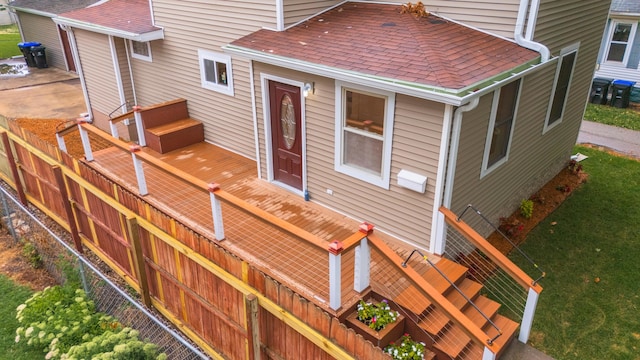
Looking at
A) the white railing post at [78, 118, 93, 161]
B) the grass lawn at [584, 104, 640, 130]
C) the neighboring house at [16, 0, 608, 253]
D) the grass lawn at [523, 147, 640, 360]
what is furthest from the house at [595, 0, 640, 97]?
the white railing post at [78, 118, 93, 161]

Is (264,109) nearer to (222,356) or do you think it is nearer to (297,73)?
(297,73)

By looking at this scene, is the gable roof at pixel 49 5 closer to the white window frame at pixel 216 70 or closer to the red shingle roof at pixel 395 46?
the white window frame at pixel 216 70

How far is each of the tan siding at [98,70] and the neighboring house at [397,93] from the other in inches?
77.7

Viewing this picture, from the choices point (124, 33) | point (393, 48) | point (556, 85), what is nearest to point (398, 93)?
point (393, 48)

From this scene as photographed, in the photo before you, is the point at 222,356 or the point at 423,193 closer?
the point at 222,356

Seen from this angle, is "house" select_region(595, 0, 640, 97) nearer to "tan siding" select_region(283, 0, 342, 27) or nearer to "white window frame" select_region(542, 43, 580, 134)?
"white window frame" select_region(542, 43, 580, 134)

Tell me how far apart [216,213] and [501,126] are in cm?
456

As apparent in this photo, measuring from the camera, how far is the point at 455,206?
669 centimetres

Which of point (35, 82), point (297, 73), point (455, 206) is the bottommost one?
point (35, 82)

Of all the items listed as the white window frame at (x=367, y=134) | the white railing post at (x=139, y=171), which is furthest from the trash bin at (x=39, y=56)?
the white window frame at (x=367, y=134)

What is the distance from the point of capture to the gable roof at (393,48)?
5.86m

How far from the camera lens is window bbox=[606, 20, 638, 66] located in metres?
16.7

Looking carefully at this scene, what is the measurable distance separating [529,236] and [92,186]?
7341mm

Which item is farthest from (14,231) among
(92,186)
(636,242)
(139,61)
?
(636,242)
